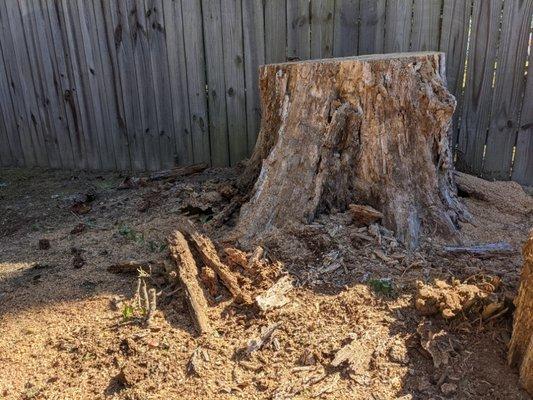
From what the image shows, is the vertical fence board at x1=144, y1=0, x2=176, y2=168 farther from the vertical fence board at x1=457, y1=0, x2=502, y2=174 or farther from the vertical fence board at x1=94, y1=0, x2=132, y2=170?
the vertical fence board at x1=457, y1=0, x2=502, y2=174

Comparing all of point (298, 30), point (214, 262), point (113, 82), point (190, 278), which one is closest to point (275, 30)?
point (298, 30)

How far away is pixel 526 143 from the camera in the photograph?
3.93 metres

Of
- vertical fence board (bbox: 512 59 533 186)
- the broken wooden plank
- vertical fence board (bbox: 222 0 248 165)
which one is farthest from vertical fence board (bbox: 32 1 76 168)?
vertical fence board (bbox: 512 59 533 186)

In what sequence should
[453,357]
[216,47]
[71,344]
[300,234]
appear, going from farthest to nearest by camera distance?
[216,47]
[300,234]
[71,344]
[453,357]

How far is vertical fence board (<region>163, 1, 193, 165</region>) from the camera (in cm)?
437

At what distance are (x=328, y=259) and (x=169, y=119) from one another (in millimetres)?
2719

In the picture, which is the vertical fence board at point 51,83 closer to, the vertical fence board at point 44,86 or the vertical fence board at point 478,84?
the vertical fence board at point 44,86

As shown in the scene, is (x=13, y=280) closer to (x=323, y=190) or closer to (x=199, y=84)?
(x=323, y=190)

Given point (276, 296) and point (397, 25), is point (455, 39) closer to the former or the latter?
point (397, 25)

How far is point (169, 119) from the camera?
15.5ft

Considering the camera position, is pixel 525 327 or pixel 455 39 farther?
pixel 455 39

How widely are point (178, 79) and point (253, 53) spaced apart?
782 mm

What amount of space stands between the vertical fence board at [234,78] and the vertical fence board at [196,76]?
0.23 metres

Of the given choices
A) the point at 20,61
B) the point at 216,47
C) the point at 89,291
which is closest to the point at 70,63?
the point at 20,61
